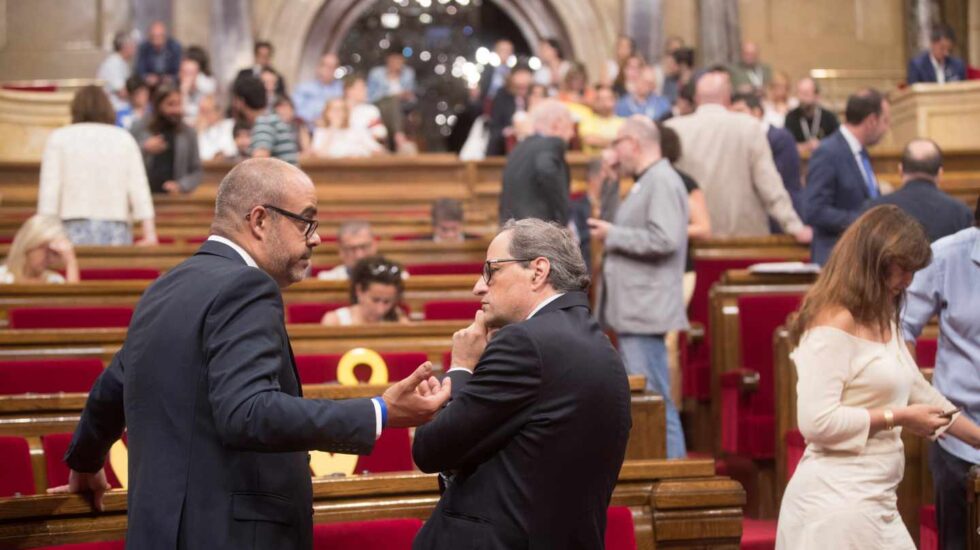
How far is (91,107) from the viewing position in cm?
713

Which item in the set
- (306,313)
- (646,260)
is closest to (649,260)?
(646,260)

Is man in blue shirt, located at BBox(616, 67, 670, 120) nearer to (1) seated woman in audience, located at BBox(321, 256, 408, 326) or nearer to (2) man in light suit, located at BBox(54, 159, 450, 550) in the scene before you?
(1) seated woman in audience, located at BBox(321, 256, 408, 326)

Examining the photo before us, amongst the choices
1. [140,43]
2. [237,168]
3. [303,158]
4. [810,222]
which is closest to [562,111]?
[810,222]

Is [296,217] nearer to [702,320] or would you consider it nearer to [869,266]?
[869,266]

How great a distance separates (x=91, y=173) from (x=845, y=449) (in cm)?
488

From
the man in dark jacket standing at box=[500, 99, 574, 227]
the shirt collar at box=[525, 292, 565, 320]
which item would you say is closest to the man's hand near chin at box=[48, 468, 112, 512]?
the shirt collar at box=[525, 292, 565, 320]

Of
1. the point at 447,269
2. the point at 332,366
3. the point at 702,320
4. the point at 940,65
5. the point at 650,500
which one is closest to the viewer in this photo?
the point at 650,500

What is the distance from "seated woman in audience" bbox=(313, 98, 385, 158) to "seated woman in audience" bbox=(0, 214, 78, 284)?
5.01m

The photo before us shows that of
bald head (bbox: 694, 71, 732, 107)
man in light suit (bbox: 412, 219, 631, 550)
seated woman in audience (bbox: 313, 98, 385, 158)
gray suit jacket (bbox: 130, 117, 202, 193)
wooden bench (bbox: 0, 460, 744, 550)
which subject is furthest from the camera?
seated woman in audience (bbox: 313, 98, 385, 158)

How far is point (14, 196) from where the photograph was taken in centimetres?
1045

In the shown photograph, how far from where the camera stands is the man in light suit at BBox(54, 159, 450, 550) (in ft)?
7.73

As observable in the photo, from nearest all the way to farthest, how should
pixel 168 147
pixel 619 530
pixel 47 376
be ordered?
pixel 619 530 → pixel 47 376 → pixel 168 147

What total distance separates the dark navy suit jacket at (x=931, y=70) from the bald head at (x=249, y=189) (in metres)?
11.0

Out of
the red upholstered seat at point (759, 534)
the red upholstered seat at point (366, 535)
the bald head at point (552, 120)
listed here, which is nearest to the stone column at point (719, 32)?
the bald head at point (552, 120)
